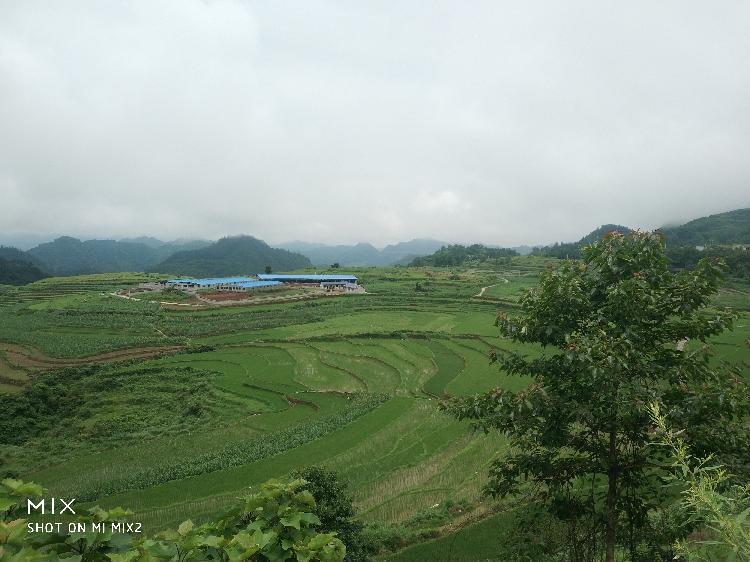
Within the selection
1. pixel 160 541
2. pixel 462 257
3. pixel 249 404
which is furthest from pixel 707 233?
pixel 160 541

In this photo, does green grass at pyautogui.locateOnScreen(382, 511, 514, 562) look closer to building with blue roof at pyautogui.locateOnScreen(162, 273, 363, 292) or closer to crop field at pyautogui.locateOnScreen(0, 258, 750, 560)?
crop field at pyautogui.locateOnScreen(0, 258, 750, 560)

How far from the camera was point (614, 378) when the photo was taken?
4.17 meters

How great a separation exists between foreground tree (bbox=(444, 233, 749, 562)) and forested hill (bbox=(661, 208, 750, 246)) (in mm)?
124788

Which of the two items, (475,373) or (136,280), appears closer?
(475,373)

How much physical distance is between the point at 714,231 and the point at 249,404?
14971cm

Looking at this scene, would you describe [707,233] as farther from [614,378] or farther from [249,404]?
[614,378]

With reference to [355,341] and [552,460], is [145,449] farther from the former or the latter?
[355,341]

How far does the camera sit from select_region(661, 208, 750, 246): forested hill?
112 metres

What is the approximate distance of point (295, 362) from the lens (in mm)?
31969

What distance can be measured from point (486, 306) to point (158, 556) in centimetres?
5060

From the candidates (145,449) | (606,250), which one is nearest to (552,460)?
(606,250)

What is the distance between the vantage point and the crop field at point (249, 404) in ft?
47.9

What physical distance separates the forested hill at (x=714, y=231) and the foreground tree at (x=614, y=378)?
12479 cm

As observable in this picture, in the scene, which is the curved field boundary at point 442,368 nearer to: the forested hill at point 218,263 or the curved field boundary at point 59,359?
the curved field boundary at point 59,359
